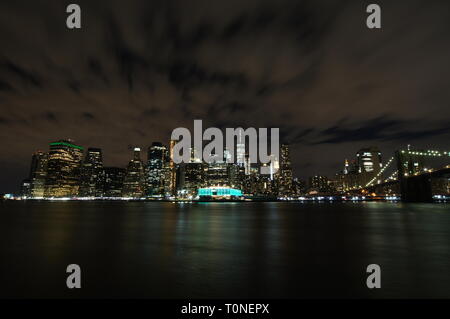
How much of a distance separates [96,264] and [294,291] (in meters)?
11.0

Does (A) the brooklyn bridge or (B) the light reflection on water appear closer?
(B) the light reflection on water

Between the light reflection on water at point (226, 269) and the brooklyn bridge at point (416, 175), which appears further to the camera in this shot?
the brooklyn bridge at point (416, 175)

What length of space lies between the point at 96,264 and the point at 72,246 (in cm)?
801

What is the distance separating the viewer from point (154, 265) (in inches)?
584

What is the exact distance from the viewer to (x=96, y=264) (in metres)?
15.1

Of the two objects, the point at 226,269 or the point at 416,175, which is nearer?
the point at 226,269

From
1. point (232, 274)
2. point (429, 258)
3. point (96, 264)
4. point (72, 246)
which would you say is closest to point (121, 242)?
point (72, 246)

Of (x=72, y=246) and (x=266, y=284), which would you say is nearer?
(x=266, y=284)
